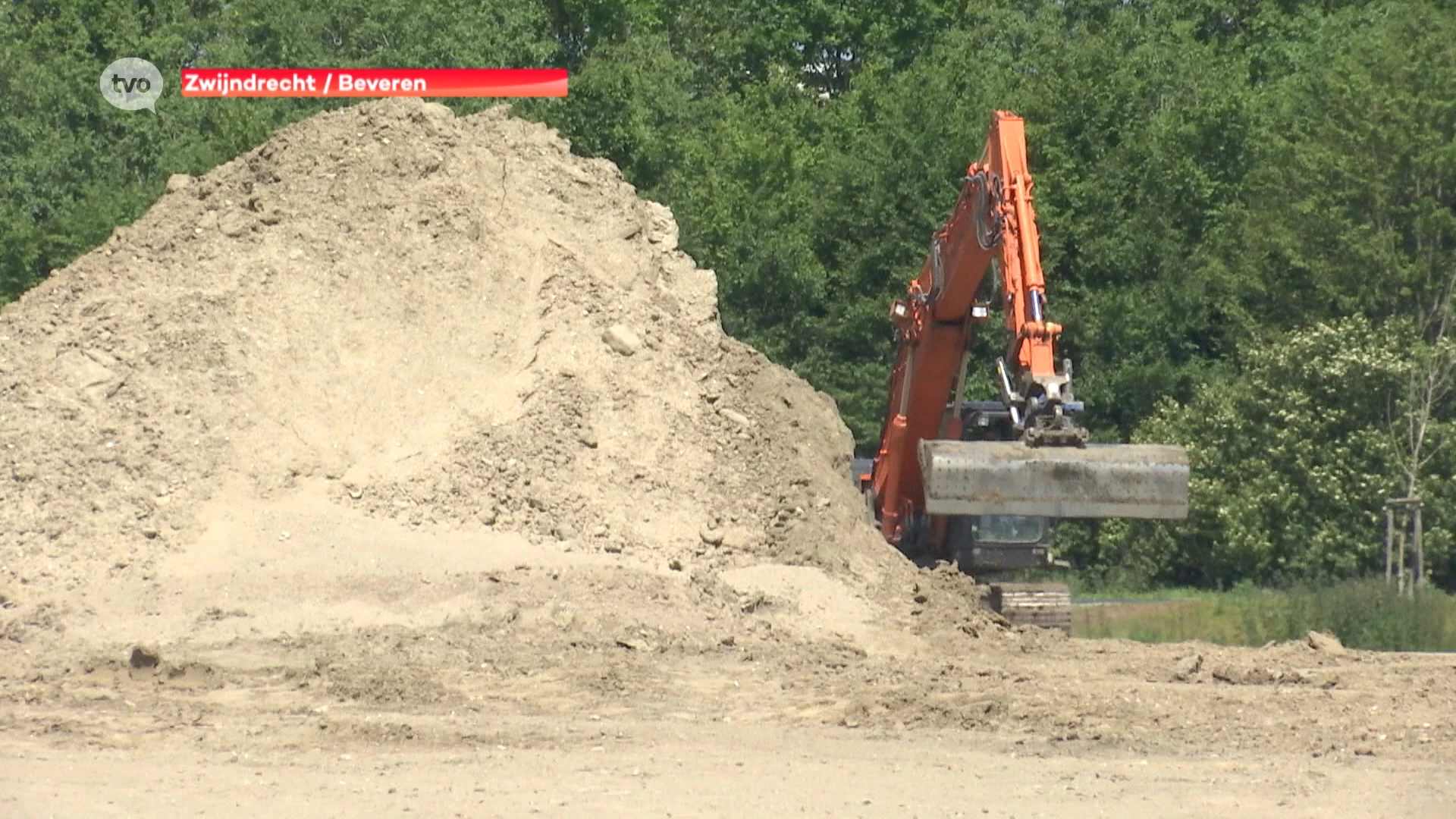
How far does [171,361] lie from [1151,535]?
17.2 meters

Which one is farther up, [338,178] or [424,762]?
[338,178]

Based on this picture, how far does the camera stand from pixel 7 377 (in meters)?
17.9

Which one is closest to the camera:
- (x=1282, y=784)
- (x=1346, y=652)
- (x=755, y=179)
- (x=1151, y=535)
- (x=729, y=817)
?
(x=729, y=817)

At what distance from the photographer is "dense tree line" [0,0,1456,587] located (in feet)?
96.6

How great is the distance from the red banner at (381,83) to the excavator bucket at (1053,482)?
20827 millimetres

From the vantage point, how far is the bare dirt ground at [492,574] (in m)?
11.7

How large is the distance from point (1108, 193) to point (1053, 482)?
1939cm

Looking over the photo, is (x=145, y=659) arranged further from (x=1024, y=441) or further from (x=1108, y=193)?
(x=1108, y=193)

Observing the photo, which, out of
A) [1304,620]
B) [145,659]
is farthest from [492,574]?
[1304,620]

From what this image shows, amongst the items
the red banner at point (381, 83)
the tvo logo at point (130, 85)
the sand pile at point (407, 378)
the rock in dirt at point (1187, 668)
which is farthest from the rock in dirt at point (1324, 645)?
the tvo logo at point (130, 85)

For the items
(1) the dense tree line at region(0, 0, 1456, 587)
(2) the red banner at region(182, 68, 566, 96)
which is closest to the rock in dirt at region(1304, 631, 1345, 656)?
(1) the dense tree line at region(0, 0, 1456, 587)

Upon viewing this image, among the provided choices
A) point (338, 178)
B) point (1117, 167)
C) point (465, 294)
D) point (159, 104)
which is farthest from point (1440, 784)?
point (159, 104)

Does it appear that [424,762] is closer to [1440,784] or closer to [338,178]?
[1440,784]

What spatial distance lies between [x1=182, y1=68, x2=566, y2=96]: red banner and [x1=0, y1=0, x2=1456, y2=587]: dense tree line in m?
0.48
